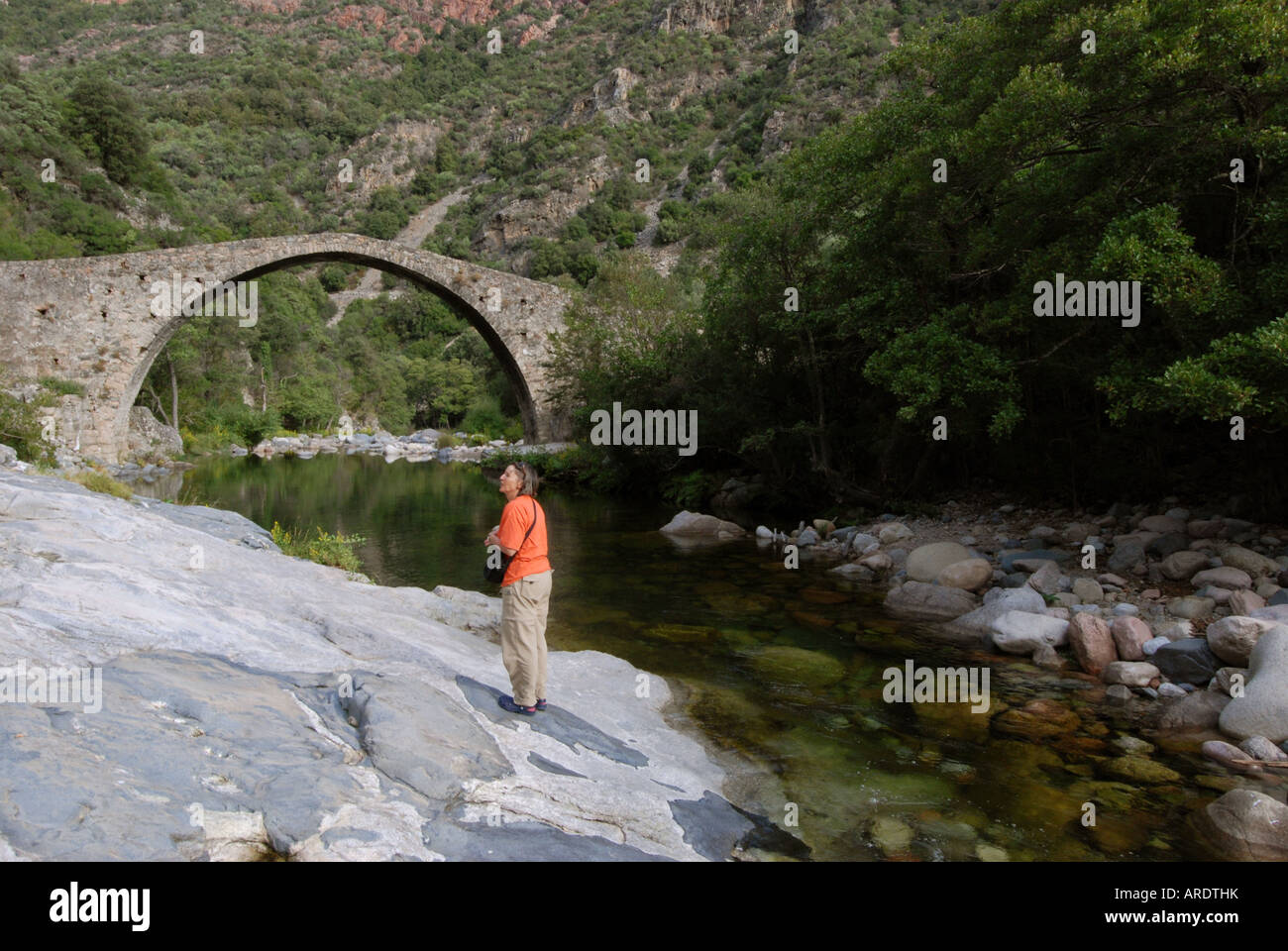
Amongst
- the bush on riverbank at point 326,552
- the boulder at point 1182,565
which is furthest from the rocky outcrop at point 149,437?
the boulder at point 1182,565

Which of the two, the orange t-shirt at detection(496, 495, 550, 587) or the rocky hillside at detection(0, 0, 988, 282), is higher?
the rocky hillside at detection(0, 0, 988, 282)

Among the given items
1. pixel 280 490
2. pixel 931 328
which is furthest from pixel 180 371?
pixel 931 328

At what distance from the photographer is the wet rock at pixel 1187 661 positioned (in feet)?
17.2

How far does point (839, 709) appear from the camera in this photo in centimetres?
523

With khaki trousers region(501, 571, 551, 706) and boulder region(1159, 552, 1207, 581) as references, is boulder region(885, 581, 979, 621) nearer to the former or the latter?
boulder region(1159, 552, 1207, 581)

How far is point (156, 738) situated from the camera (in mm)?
2752

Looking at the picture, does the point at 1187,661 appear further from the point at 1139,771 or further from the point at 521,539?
the point at 521,539

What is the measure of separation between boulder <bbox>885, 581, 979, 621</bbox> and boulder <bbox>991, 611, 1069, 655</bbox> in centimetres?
95

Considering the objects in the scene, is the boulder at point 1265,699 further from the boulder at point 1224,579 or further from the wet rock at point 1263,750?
the boulder at point 1224,579

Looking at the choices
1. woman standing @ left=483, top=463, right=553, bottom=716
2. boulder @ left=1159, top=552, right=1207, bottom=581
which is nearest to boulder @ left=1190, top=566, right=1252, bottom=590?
boulder @ left=1159, top=552, right=1207, bottom=581

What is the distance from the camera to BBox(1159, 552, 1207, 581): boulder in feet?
23.1

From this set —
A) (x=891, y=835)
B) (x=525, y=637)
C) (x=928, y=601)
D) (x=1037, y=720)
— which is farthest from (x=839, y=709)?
(x=928, y=601)

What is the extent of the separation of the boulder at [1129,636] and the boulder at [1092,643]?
0.15 ft

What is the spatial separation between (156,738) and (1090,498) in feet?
33.4
